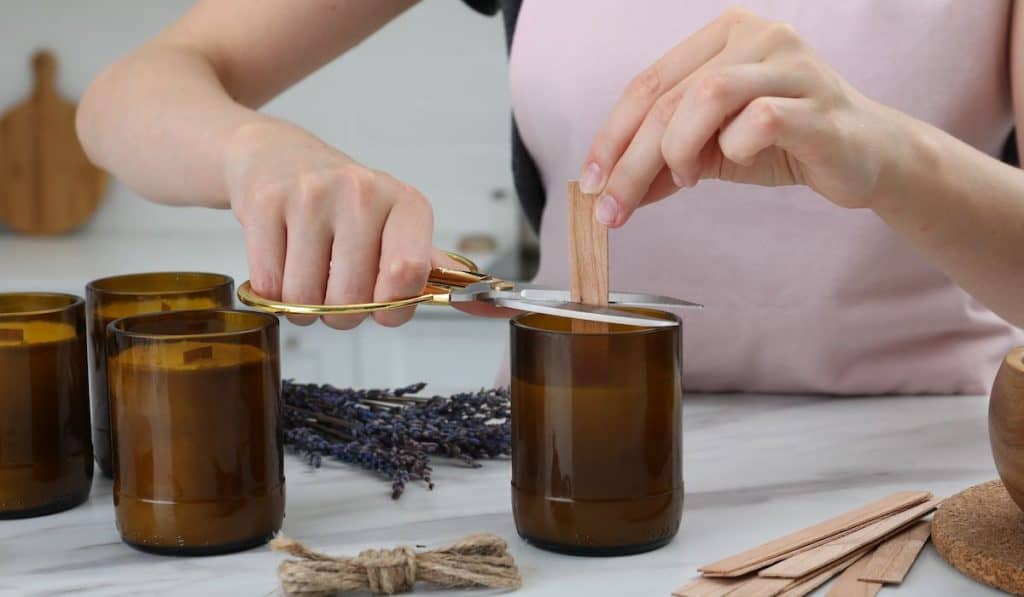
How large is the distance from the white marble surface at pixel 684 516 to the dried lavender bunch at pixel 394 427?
0.02m

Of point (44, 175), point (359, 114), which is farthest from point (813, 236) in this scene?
point (44, 175)

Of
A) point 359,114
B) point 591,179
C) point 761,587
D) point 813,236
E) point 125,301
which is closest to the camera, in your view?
point 761,587

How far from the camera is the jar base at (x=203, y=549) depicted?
79 cm

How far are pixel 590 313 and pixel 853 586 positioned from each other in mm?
227

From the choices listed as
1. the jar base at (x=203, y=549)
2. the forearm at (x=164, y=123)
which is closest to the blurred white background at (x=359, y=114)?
the forearm at (x=164, y=123)

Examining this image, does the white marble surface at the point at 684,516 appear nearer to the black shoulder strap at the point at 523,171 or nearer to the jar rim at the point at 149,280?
the jar rim at the point at 149,280

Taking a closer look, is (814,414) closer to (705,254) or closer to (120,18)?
(705,254)

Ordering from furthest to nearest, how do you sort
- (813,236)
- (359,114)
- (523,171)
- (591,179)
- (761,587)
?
(359,114) → (523,171) → (813,236) → (591,179) → (761,587)

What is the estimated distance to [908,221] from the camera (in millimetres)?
895

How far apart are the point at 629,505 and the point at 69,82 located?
260 centimetres

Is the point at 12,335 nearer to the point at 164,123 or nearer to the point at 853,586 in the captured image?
the point at 164,123

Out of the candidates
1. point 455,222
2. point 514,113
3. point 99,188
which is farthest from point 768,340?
point 99,188

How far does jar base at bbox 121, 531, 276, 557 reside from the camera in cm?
79

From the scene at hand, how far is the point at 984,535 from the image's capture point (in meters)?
0.77
